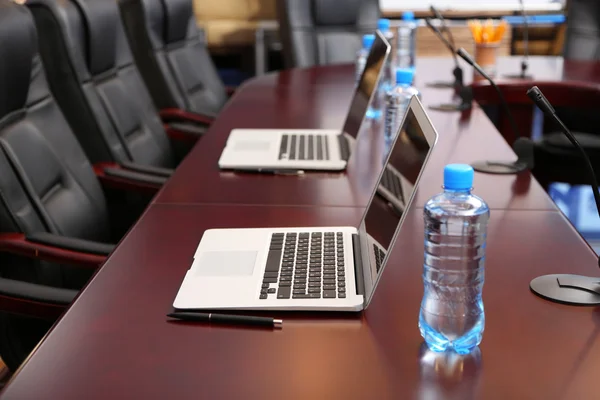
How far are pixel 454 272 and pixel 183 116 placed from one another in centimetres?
217

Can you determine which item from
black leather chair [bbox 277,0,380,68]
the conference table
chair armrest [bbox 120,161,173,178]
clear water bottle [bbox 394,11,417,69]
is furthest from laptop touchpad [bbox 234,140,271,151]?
black leather chair [bbox 277,0,380,68]

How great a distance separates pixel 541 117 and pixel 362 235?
2197 millimetres

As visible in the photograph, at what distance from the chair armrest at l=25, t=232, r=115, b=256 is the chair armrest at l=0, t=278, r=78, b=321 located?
165 mm

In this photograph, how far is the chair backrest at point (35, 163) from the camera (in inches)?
64.1

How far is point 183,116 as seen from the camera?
9.71ft

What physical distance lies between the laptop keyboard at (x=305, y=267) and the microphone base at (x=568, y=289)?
0.28 meters

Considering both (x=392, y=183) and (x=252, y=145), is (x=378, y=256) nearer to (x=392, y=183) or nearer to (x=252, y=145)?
(x=392, y=183)

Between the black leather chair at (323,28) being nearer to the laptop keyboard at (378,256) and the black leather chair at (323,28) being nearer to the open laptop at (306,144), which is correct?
the open laptop at (306,144)

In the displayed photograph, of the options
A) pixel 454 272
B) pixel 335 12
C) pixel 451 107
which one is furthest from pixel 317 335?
pixel 335 12

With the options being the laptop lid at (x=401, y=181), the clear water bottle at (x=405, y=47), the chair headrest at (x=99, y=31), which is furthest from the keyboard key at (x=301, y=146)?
the clear water bottle at (x=405, y=47)

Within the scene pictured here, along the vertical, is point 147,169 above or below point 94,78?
below

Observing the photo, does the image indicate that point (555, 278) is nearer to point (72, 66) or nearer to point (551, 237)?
point (551, 237)

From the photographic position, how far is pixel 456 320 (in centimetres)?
90

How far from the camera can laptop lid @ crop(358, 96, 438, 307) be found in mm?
974
